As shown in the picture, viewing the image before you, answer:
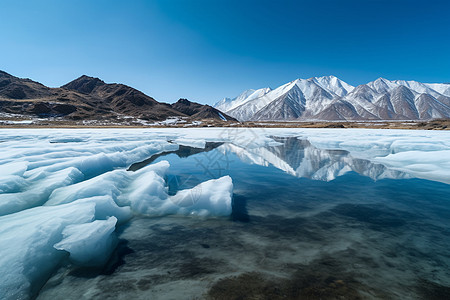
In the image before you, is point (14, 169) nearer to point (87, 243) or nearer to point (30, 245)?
point (30, 245)

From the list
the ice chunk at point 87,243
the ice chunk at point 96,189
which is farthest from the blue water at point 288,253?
the ice chunk at point 96,189

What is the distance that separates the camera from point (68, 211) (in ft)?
13.9

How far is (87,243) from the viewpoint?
366 centimetres

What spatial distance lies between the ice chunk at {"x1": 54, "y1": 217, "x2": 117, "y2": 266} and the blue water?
22cm

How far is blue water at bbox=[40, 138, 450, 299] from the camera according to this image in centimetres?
308

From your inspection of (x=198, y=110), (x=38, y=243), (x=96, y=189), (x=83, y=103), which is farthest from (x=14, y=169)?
(x=198, y=110)

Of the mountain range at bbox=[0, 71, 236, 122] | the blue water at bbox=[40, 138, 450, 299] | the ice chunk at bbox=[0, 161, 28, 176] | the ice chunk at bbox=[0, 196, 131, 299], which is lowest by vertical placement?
the blue water at bbox=[40, 138, 450, 299]

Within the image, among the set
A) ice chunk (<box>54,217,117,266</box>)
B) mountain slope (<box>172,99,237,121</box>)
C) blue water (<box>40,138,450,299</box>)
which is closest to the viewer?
blue water (<box>40,138,450,299</box>)

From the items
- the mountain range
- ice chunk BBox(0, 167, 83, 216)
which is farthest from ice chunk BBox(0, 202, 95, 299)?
the mountain range

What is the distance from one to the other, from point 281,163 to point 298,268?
9872mm

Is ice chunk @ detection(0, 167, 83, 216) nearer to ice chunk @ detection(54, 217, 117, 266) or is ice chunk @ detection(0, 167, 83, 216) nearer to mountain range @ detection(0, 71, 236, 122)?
ice chunk @ detection(54, 217, 117, 266)

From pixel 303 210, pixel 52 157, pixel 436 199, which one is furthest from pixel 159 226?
pixel 436 199

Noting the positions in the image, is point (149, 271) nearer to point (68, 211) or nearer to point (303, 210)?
point (68, 211)

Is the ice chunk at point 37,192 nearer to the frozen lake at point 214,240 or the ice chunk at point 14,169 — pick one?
the frozen lake at point 214,240
